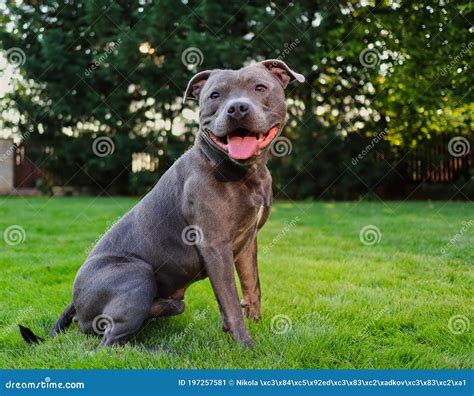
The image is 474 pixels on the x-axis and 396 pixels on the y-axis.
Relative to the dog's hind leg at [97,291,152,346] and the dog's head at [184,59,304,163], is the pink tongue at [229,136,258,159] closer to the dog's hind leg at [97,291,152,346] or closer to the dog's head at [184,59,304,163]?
the dog's head at [184,59,304,163]

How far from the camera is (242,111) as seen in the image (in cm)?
297

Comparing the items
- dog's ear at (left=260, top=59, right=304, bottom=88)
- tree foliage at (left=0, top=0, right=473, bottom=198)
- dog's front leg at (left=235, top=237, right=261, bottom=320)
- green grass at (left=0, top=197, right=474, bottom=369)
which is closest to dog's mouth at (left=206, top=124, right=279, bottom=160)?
dog's ear at (left=260, top=59, right=304, bottom=88)

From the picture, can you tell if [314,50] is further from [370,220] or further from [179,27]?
[370,220]

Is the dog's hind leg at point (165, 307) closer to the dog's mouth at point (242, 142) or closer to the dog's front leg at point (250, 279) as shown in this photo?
the dog's front leg at point (250, 279)

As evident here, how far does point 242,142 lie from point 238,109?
22cm

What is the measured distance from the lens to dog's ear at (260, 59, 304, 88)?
11.2ft

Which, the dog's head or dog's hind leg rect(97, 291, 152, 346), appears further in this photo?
dog's hind leg rect(97, 291, 152, 346)

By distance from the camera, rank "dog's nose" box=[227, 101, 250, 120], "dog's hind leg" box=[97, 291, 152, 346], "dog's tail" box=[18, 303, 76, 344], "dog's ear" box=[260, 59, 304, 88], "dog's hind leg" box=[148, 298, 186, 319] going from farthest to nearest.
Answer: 1. "dog's tail" box=[18, 303, 76, 344]
2. "dog's hind leg" box=[148, 298, 186, 319]
3. "dog's ear" box=[260, 59, 304, 88]
4. "dog's hind leg" box=[97, 291, 152, 346]
5. "dog's nose" box=[227, 101, 250, 120]

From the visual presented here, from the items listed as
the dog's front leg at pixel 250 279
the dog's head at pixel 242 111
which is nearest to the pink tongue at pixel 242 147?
the dog's head at pixel 242 111

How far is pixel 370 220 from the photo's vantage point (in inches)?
365

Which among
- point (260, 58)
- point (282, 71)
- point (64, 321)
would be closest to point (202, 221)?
point (282, 71)

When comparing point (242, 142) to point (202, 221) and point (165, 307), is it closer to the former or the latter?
point (202, 221)

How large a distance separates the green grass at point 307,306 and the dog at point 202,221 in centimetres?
22

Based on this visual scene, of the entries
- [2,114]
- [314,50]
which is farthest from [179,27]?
[2,114]
